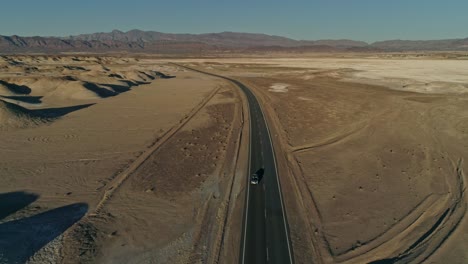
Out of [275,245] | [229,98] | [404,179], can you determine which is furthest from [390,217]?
[229,98]

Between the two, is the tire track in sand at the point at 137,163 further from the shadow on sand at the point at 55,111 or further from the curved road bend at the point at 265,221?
the shadow on sand at the point at 55,111

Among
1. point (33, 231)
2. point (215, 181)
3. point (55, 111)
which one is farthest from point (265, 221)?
point (55, 111)

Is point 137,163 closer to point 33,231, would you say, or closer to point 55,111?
point 33,231

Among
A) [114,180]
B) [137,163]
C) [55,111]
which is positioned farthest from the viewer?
[55,111]

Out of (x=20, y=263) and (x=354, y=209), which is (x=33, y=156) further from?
(x=354, y=209)

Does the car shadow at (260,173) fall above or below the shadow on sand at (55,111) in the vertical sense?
below

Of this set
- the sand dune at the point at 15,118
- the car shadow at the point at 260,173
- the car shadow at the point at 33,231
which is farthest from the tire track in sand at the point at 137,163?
the sand dune at the point at 15,118

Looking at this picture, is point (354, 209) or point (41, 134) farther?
point (41, 134)
